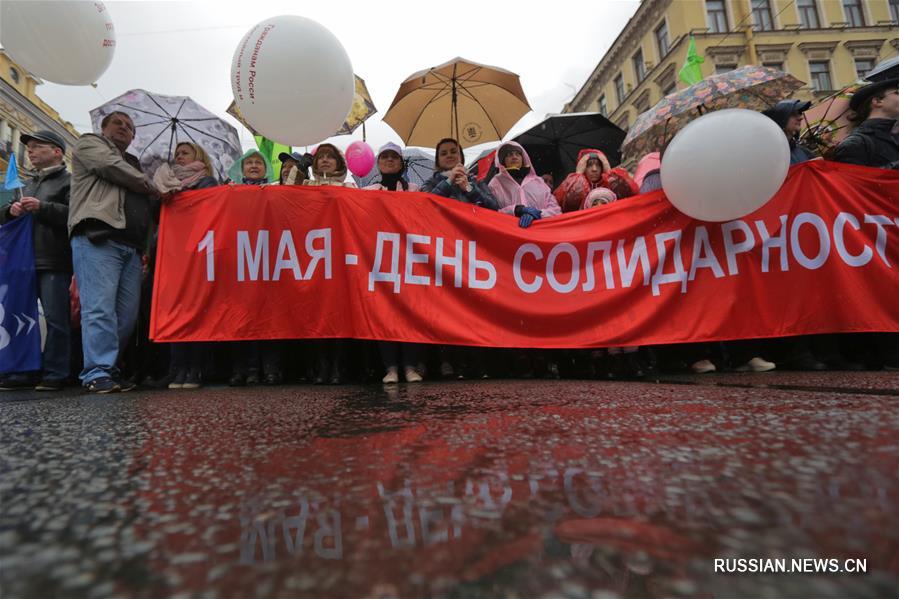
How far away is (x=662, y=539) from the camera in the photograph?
404mm

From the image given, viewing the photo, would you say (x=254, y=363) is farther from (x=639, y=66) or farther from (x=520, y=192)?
(x=639, y=66)

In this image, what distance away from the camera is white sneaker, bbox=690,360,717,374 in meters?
3.23

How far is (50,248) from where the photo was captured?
317 cm

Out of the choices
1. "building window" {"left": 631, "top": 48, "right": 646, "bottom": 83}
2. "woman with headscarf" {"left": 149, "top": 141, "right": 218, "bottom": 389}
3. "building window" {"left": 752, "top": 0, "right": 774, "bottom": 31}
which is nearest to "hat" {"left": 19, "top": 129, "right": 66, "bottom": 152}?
"woman with headscarf" {"left": 149, "top": 141, "right": 218, "bottom": 389}

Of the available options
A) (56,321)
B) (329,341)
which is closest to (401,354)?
(329,341)

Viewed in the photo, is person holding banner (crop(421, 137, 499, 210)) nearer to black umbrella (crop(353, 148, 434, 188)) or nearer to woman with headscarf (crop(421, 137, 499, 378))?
woman with headscarf (crop(421, 137, 499, 378))

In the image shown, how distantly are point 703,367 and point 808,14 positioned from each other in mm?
31245

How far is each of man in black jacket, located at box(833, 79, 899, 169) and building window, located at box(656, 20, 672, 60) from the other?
25818 millimetres

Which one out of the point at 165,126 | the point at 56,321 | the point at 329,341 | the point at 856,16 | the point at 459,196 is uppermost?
the point at 856,16

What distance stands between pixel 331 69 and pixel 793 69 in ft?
96.3

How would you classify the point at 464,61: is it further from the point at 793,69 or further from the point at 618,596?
the point at 793,69

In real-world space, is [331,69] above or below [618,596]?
above

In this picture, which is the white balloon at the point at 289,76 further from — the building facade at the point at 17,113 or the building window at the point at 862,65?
the building window at the point at 862,65

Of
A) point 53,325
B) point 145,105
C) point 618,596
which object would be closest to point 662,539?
point 618,596
